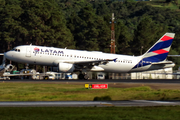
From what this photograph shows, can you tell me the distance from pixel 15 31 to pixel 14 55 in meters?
43.6

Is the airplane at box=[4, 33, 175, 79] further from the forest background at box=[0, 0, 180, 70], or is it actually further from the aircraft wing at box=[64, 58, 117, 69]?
the forest background at box=[0, 0, 180, 70]

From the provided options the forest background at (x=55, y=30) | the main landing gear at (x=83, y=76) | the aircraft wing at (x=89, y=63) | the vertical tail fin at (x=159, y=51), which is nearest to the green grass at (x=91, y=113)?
the aircraft wing at (x=89, y=63)

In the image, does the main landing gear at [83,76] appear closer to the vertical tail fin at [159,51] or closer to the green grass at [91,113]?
the vertical tail fin at [159,51]

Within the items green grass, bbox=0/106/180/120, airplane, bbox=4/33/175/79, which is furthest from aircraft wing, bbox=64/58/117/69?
green grass, bbox=0/106/180/120

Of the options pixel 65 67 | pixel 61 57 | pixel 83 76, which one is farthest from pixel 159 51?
pixel 61 57

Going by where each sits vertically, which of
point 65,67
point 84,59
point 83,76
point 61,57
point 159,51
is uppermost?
point 159,51

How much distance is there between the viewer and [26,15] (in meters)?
96.6

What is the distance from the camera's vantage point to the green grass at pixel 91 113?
55.0 ft

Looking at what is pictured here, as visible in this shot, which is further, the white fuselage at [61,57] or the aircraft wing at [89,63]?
the aircraft wing at [89,63]

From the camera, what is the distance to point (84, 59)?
5259 cm

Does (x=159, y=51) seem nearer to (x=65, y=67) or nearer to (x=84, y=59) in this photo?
(x=84, y=59)

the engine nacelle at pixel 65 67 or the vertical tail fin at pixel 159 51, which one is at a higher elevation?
the vertical tail fin at pixel 159 51

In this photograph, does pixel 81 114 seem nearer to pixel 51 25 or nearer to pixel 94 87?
pixel 94 87

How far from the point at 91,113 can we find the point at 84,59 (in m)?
34.5
